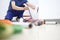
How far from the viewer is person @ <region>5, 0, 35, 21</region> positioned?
1.47 m

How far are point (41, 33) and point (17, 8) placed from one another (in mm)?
449

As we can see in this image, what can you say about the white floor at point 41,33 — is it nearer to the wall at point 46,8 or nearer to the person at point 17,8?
the wall at point 46,8

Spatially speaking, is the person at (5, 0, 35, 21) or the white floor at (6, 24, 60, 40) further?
the person at (5, 0, 35, 21)

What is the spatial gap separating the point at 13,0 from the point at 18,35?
0.47 meters

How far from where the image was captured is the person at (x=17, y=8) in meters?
1.47

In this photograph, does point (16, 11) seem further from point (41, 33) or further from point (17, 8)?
point (41, 33)

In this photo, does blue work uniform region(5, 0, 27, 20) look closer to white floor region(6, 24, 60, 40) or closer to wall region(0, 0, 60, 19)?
wall region(0, 0, 60, 19)

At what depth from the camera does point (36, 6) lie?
1.47 metres

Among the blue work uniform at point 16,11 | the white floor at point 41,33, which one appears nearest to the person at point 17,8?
the blue work uniform at point 16,11

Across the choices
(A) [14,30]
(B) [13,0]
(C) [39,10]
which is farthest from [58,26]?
(B) [13,0]

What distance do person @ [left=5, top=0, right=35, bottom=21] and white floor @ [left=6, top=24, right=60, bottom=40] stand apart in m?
0.24

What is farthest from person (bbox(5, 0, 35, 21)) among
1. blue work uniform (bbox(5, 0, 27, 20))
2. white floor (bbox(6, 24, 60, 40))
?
white floor (bbox(6, 24, 60, 40))

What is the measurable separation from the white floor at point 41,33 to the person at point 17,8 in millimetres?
245

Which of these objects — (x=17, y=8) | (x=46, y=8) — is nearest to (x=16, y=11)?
(x=17, y=8)
